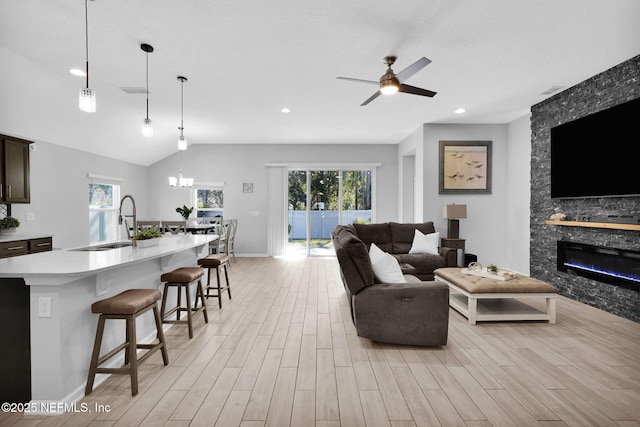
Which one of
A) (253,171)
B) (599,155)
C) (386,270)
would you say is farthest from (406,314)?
(253,171)

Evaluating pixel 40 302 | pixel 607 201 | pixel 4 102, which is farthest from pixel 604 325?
pixel 4 102

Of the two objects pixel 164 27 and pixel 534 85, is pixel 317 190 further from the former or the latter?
pixel 164 27

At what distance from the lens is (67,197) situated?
17.5ft

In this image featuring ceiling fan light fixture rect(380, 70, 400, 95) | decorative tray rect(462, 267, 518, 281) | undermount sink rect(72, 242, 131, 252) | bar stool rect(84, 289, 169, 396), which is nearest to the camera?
bar stool rect(84, 289, 169, 396)

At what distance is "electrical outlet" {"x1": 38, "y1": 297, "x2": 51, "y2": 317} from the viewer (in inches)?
74.0

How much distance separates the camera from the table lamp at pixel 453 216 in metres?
5.50

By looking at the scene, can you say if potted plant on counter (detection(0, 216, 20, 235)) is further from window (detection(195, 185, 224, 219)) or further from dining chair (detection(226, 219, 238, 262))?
window (detection(195, 185, 224, 219))

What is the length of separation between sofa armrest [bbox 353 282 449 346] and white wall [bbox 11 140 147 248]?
507cm

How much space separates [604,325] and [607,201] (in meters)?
1.48

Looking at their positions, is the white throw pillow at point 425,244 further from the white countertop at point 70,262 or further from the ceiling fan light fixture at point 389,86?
the white countertop at point 70,262

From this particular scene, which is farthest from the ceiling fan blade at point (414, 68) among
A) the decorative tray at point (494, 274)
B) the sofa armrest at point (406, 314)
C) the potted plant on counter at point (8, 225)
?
the potted plant on counter at point (8, 225)

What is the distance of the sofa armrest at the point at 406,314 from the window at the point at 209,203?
19.9 ft

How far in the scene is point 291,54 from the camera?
10.8ft

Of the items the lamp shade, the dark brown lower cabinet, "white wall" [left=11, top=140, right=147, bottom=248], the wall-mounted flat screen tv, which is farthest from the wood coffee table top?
"white wall" [left=11, top=140, right=147, bottom=248]
